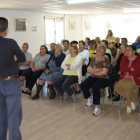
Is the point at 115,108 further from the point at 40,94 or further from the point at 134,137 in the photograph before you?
the point at 40,94

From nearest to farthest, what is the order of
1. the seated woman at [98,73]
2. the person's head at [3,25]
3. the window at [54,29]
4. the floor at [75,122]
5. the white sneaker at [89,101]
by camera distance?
the person's head at [3,25]
the floor at [75,122]
the seated woman at [98,73]
the white sneaker at [89,101]
the window at [54,29]

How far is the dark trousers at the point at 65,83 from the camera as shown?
16.4ft

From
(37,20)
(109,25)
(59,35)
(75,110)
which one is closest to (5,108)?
(75,110)

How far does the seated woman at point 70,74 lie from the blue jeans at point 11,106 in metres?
2.34

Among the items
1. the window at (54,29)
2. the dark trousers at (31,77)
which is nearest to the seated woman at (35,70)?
the dark trousers at (31,77)

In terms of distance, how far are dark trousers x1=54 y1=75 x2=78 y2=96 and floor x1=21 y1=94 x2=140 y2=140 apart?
0.77ft

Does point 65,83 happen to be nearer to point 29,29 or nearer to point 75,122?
point 75,122

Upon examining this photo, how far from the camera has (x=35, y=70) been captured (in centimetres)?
578

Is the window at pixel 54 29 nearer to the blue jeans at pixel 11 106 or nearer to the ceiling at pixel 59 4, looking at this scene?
the ceiling at pixel 59 4

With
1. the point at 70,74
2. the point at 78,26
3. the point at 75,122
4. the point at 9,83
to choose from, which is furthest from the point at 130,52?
the point at 78,26

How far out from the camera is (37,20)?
10.7 meters

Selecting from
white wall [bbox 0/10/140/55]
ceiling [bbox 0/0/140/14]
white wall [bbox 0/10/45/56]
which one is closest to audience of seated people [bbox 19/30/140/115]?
ceiling [bbox 0/0/140/14]

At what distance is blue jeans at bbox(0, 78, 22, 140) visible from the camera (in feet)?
8.34

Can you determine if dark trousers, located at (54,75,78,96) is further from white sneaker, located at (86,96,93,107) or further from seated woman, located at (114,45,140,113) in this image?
seated woman, located at (114,45,140,113)
